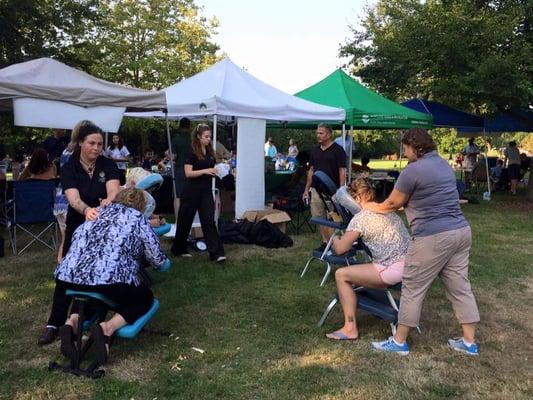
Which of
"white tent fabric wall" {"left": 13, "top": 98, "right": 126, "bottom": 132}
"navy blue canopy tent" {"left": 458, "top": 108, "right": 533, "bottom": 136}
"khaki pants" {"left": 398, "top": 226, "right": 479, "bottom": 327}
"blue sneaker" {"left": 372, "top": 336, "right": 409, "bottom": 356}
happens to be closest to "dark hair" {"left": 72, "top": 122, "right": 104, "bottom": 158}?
"white tent fabric wall" {"left": 13, "top": 98, "right": 126, "bottom": 132}

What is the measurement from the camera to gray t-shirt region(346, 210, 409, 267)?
138 inches

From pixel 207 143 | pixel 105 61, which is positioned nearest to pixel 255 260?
pixel 207 143

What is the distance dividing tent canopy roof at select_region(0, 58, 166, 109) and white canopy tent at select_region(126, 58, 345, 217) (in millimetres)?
929

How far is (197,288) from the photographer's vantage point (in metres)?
4.73

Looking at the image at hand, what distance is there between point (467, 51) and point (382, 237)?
27.8 ft

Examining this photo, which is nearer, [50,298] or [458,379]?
[458,379]

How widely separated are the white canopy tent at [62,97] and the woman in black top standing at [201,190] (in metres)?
1.02

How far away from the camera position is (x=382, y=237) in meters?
3.50

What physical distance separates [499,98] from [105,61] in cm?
1879

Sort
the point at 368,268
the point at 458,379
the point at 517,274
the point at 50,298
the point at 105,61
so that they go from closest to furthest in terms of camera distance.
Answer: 1. the point at 458,379
2. the point at 368,268
3. the point at 50,298
4. the point at 517,274
5. the point at 105,61

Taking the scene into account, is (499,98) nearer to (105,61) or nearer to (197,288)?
(197,288)

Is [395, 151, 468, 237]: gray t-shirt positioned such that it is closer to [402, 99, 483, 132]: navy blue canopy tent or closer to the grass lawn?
the grass lawn

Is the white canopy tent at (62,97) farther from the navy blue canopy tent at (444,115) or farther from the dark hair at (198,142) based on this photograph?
the navy blue canopy tent at (444,115)

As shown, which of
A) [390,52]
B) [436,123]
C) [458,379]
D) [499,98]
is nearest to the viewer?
[458,379]
